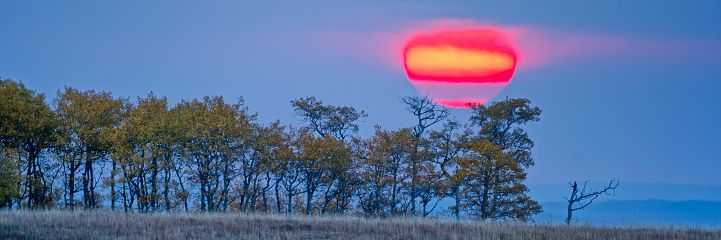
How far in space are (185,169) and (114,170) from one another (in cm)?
616

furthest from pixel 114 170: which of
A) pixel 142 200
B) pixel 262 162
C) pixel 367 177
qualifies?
pixel 367 177

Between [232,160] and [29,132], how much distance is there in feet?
56.9


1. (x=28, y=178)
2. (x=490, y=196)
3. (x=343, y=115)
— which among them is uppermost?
(x=343, y=115)

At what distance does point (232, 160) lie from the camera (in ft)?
179

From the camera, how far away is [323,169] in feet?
192

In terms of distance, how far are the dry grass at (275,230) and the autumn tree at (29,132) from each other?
23.2 meters

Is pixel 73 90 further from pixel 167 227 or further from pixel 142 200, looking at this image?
pixel 167 227

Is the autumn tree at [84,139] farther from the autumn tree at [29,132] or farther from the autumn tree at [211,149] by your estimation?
the autumn tree at [211,149]

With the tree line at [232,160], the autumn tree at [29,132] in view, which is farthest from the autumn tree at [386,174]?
the autumn tree at [29,132]

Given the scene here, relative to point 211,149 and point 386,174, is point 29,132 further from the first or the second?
point 386,174

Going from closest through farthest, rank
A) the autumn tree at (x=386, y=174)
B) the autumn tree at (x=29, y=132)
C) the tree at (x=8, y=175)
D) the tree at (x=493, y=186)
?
the tree at (x=8, y=175)
the autumn tree at (x=29, y=132)
the tree at (x=493, y=186)
the autumn tree at (x=386, y=174)

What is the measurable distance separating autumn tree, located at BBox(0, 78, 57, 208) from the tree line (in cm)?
12

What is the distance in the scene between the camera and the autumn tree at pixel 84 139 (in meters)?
53.6

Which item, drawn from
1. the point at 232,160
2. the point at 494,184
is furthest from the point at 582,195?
the point at 232,160
